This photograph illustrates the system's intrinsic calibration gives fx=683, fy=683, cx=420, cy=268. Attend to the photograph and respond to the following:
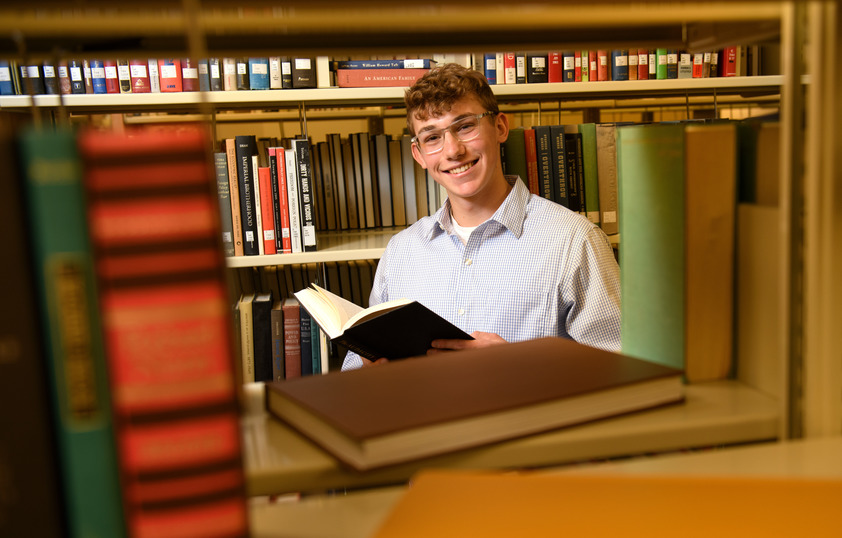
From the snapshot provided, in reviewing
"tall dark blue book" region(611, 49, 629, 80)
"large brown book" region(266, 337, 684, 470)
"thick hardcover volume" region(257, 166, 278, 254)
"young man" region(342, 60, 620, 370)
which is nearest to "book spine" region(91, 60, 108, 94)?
"thick hardcover volume" region(257, 166, 278, 254)

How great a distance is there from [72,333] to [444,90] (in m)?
1.63

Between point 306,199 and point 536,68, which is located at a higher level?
point 536,68

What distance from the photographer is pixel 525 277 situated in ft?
5.71

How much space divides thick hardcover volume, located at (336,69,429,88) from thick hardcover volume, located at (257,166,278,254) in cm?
37

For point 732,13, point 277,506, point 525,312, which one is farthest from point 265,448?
point 525,312

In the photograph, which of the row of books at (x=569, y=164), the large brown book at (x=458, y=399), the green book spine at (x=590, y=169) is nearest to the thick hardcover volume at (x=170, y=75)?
the row of books at (x=569, y=164)

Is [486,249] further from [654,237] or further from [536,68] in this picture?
[654,237]

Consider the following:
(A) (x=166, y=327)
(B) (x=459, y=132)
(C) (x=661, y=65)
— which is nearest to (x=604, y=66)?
(C) (x=661, y=65)

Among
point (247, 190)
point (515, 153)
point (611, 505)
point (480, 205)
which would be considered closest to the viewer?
point (611, 505)

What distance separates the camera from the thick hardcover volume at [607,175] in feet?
7.42

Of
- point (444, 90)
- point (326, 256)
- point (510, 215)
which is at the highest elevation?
point (444, 90)

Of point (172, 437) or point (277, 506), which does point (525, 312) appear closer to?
point (277, 506)

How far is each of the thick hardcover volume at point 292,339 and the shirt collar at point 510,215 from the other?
514mm

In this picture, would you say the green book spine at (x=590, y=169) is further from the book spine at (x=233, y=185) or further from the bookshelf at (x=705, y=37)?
the bookshelf at (x=705, y=37)
